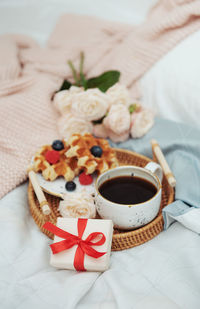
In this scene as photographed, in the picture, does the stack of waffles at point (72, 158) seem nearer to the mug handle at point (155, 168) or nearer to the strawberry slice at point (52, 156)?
the strawberry slice at point (52, 156)

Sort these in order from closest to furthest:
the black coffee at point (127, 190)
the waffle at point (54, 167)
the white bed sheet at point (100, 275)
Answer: the white bed sheet at point (100, 275) → the black coffee at point (127, 190) → the waffle at point (54, 167)

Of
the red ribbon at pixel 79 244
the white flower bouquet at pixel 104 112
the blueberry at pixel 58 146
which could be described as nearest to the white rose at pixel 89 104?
the white flower bouquet at pixel 104 112

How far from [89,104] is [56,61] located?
388 millimetres

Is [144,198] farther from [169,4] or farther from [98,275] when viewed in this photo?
[169,4]

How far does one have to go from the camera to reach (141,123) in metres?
0.82

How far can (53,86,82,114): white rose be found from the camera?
81 cm

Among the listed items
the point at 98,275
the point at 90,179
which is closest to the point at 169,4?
the point at 90,179

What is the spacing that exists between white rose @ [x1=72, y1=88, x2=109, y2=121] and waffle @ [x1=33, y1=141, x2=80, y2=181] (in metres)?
0.10

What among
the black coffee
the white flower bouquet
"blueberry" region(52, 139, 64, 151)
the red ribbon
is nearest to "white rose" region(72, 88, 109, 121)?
the white flower bouquet

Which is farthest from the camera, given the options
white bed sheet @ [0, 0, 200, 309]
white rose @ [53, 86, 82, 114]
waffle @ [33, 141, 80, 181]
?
white rose @ [53, 86, 82, 114]

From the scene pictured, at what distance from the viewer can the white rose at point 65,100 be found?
2.64 ft

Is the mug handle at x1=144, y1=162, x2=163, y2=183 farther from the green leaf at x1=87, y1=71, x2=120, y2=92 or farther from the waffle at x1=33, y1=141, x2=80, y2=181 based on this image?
the green leaf at x1=87, y1=71, x2=120, y2=92

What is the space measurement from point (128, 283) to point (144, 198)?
0.52 feet

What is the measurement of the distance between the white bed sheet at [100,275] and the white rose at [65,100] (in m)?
0.27
